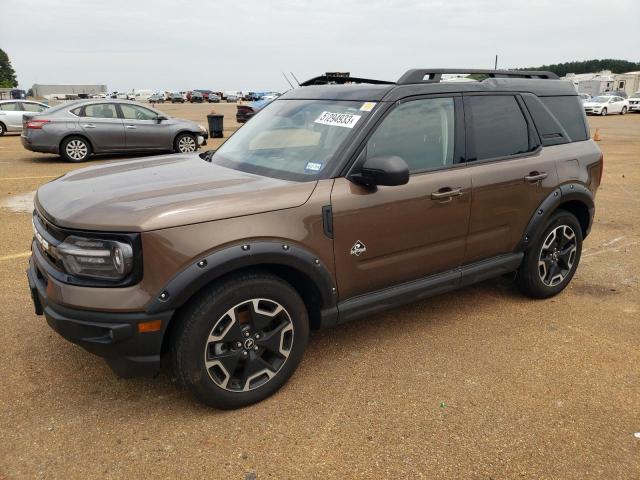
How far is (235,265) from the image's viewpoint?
264 cm

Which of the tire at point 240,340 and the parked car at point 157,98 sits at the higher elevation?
the parked car at point 157,98

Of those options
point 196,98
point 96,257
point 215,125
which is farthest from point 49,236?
point 196,98

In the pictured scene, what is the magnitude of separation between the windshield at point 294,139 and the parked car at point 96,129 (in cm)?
920

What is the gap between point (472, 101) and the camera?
373cm

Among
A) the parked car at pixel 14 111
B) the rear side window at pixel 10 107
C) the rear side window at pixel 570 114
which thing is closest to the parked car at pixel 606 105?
the parked car at pixel 14 111

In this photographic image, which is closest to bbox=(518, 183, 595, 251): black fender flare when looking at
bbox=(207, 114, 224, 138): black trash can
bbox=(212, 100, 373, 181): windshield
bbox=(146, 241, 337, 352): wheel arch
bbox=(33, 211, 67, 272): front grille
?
bbox=(212, 100, 373, 181): windshield

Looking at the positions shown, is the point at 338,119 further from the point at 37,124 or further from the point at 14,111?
the point at 14,111

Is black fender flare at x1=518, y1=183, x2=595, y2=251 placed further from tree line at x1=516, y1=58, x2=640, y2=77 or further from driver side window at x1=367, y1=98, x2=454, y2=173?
tree line at x1=516, y1=58, x2=640, y2=77

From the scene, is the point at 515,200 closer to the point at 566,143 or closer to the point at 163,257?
the point at 566,143

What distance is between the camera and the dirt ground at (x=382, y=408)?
2479mm

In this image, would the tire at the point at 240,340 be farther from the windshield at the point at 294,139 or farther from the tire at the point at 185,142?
the tire at the point at 185,142

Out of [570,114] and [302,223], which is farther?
[570,114]

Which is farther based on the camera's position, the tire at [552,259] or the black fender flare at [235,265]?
the tire at [552,259]

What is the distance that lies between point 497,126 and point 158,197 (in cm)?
254
